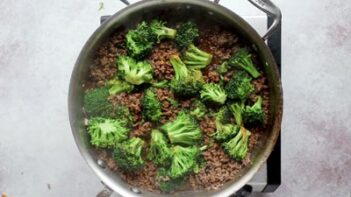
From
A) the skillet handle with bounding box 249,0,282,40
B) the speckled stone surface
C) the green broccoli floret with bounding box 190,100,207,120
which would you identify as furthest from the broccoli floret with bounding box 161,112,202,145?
the speckled stone surface

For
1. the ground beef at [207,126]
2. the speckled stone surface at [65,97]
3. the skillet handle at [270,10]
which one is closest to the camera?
the skillet handle at [270,10]

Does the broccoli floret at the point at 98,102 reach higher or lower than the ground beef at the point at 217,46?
lower

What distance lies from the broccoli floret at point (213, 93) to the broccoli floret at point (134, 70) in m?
0.21

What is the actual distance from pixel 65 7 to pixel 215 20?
2.71ft

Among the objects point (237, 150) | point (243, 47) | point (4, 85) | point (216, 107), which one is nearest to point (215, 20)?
point (243, 47)

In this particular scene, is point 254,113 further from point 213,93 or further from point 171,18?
point 171,18

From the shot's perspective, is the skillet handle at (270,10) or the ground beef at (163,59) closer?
the skillet handle at (270,10)

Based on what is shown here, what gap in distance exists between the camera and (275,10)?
2090mm

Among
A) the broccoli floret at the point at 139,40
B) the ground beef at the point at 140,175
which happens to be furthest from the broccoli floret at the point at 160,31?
the ground beef at the point at 140,175

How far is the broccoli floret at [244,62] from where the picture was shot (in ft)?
7.05

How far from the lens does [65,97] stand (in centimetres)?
267

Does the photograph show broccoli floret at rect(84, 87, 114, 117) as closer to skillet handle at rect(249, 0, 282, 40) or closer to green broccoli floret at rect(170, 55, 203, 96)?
green broccoli floret at rect(170, 55, 203, 96)

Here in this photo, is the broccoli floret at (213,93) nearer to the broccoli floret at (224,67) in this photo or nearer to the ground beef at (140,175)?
the broccoli floret at (224,67)

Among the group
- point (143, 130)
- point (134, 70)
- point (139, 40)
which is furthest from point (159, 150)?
point (139, 40)
